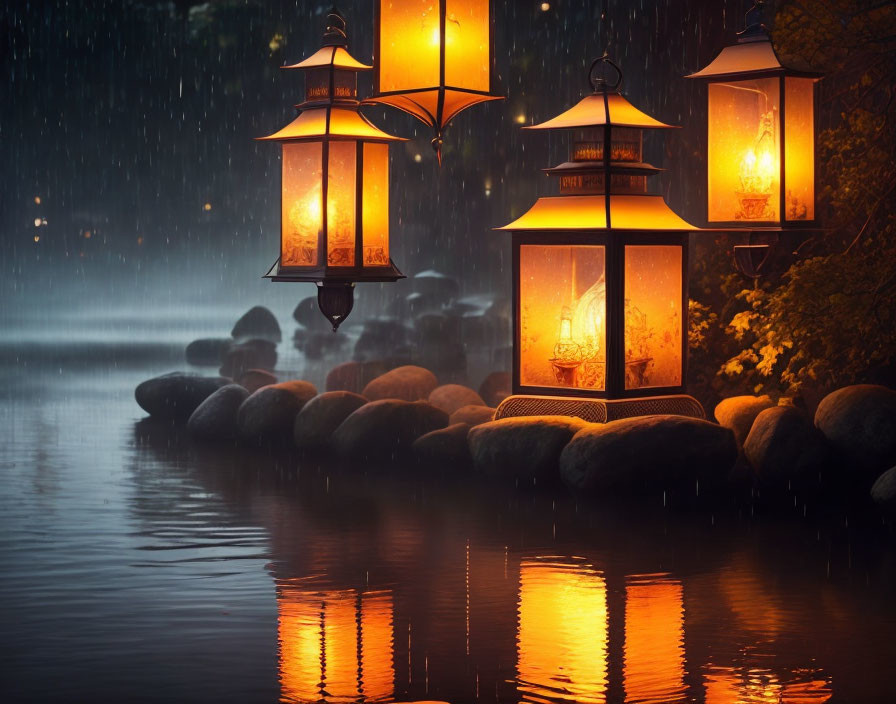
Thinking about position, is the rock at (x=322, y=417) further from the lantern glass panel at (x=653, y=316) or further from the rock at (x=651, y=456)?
the rock at (x=651, y=456)

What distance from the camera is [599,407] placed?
14.1 meters

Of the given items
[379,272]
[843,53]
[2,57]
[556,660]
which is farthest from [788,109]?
[2,57]

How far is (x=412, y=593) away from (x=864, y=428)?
16.6 ft

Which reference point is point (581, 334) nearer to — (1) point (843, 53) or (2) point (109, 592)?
(1) point (843, 53)

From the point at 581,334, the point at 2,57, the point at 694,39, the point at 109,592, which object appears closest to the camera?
the point at 109,592

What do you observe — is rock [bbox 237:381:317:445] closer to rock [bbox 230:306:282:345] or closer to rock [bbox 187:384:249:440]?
rock [bbox 187:384:249:440]

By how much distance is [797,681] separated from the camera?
8000 mm

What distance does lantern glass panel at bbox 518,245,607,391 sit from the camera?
1424 centimetres

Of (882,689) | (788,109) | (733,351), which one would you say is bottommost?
(882,689)

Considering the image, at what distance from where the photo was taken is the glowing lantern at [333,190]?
13.1 metres

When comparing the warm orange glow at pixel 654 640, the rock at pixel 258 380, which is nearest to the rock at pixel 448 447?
the warm orange glow at pixel 654 640

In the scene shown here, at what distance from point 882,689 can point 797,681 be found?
372 mm

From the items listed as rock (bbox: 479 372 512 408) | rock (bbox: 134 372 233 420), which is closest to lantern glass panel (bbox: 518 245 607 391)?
rock (bbox: 479 372 512 408)

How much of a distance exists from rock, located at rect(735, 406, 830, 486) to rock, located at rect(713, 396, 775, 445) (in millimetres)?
776
